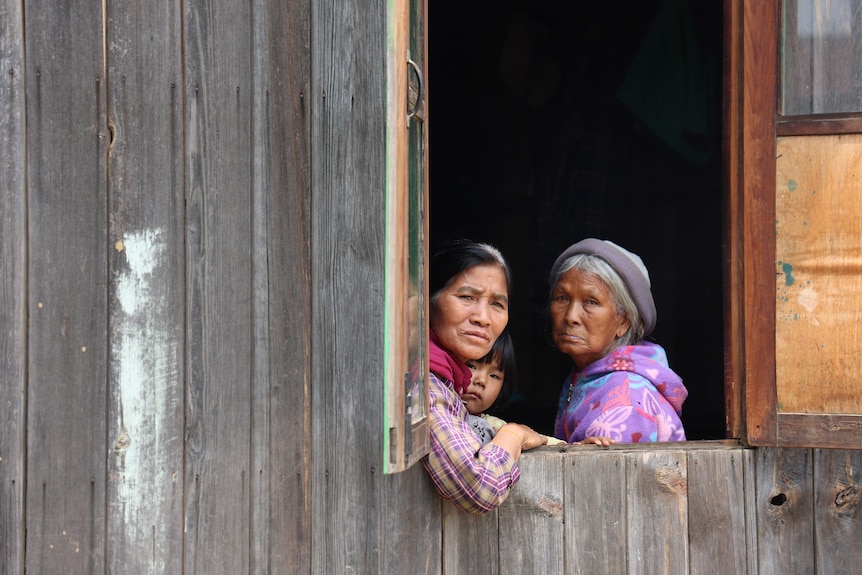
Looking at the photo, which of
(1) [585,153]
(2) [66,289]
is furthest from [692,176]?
(2) [66,289]

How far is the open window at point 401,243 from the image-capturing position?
6.19 ft

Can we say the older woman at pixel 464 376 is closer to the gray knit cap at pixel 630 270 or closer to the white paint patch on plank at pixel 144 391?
the gray knit cap at pixel 630 270

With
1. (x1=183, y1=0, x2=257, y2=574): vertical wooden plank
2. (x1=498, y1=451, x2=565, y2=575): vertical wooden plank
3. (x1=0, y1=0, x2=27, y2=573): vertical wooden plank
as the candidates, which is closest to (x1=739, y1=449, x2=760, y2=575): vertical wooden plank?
(x1=498, y1=451, x2=565, y2=575): vertical wooden plank

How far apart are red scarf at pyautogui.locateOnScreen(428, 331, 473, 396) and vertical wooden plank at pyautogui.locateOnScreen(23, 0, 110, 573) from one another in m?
0.93

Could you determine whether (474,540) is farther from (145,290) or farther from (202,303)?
(145,290)

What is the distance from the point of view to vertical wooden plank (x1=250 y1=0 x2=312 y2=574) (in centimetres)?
225

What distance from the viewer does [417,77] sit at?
80.7 inches

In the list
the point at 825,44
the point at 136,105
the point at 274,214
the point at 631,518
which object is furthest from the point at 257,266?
the point at 825,44

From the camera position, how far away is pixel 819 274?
7.54 feet

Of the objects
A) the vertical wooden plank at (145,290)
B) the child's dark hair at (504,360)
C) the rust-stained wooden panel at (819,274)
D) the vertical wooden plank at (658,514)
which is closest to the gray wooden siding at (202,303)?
the vertical wooden plank at (145,290)

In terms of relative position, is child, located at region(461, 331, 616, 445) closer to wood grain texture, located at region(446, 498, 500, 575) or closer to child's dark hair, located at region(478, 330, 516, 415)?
child's dark hair, located at region(478, 330, 516, 415)

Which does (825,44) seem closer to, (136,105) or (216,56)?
(216,56)

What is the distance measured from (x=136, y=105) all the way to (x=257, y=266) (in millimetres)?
518

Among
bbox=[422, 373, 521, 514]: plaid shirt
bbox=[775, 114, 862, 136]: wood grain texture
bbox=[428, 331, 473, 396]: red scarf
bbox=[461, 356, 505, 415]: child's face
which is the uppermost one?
bbox=[775, 114, 862, 136]: wood grain texture
